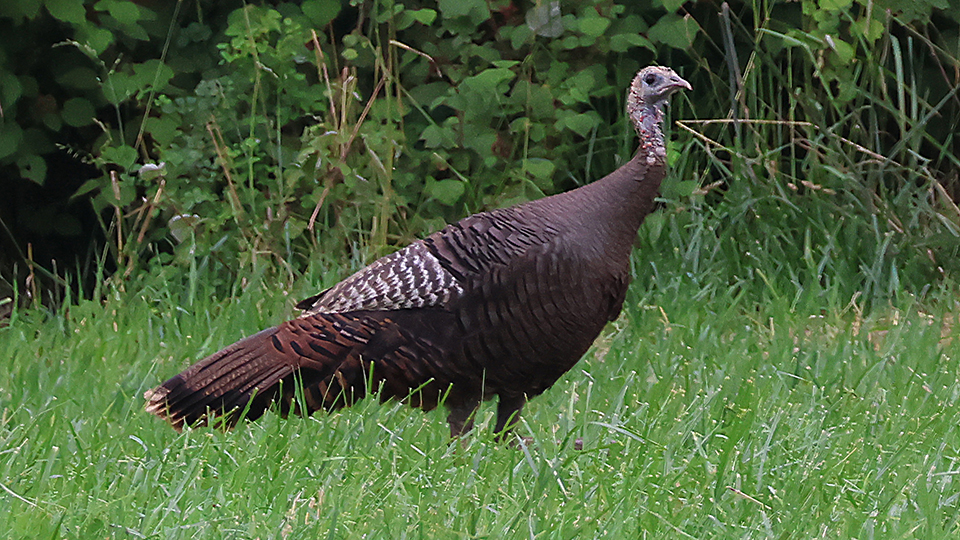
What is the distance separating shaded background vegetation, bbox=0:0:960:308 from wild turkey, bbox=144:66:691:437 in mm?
1438

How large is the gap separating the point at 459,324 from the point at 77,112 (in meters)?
2.51

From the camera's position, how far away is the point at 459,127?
16.6 feet

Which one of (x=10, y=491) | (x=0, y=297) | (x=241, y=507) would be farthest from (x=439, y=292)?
(x=0, y=297)

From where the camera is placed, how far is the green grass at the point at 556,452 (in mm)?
2629

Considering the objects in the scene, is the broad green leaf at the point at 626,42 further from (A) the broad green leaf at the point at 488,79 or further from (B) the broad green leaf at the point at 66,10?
(B) the broad green leaf at the point at 66,10

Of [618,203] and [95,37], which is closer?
[618,203]

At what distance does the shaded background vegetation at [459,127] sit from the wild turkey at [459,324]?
1438mm

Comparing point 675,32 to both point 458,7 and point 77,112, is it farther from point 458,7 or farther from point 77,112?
point 77,112

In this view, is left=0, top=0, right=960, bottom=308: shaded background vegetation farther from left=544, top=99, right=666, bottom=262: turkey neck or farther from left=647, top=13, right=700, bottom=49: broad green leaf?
left=544, top=99, right=666, bottom=262: turkey neck

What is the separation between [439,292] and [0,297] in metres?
2.75

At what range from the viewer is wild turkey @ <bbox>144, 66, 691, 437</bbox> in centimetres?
319

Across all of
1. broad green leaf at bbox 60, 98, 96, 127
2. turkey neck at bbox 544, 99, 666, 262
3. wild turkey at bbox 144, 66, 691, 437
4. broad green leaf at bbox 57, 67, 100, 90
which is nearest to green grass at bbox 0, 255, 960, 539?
wild turkey at bbox 144, 66, 691, 437

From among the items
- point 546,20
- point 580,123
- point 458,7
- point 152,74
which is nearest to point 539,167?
point 580,123

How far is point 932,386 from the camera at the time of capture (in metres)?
3.76
